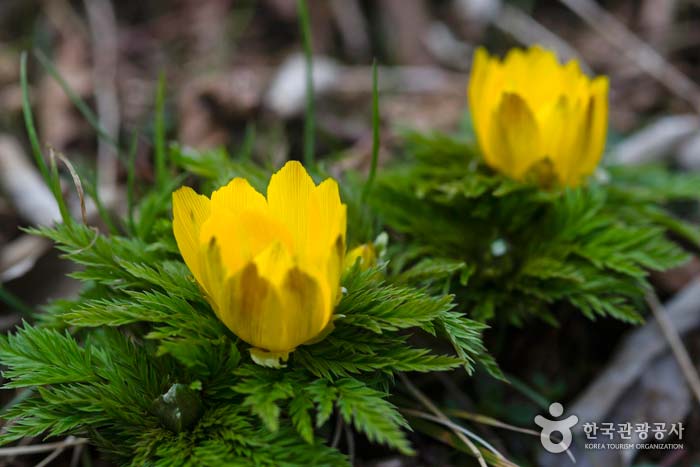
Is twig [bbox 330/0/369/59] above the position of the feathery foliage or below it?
above

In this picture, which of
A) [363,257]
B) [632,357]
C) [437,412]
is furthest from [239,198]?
[632,357]

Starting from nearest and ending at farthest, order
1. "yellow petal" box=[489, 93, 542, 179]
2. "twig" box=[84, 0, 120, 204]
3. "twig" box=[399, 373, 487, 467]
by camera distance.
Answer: "twig" box=[399, 373, 487, 467], "yellow petal" box=[489, 93, 542, 179], "twig" box=[84, 0, 120, 204]

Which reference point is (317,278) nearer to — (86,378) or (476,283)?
(86,378)

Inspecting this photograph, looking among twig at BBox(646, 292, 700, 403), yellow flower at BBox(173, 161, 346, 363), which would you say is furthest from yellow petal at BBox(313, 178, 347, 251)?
twig at BBox(646, 292, 700, 403)

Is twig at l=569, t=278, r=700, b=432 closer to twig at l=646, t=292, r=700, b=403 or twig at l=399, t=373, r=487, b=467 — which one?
twig at l=646, t=292, r=700, b=403

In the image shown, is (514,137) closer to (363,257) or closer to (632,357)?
(363,257)

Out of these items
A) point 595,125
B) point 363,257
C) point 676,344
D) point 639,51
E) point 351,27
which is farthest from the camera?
point 351,27
